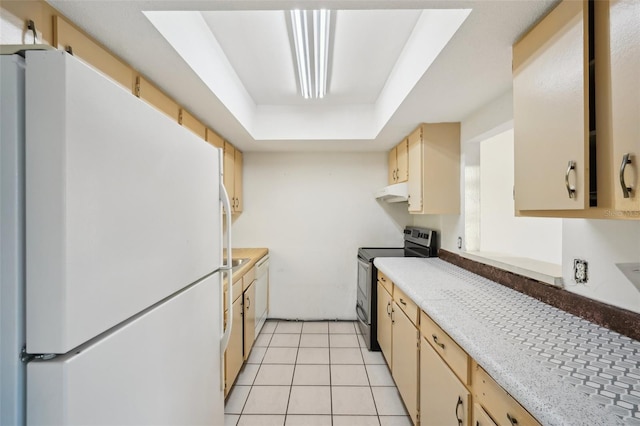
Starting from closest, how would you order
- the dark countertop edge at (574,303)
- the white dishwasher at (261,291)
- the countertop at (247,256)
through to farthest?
the dark countertop edge at (574,303), the countertop at (247,256), the white dishwasher at (261,291)

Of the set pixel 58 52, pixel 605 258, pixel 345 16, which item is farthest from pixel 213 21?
pixel 605 258

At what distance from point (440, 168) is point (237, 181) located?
2.21 meters

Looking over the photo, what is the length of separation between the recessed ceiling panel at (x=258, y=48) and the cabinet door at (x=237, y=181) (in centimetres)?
87

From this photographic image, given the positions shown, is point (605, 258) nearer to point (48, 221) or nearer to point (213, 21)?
point (48, 221)

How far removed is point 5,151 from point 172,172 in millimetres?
391

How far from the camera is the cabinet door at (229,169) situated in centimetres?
281

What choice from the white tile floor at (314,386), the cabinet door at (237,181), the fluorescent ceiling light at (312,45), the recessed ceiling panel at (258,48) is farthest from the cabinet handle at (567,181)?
the cabinet door at (237,181)

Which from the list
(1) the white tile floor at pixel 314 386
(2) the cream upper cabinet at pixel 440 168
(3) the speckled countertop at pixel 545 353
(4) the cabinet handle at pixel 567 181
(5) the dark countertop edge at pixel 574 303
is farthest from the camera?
(2) the cream upper cabinet at pixel 440 168

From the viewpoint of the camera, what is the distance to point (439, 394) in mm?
1306

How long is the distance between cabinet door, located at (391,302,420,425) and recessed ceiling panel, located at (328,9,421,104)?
1.84m

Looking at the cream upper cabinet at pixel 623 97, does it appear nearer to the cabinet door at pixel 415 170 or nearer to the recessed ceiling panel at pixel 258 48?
the recessed ceiling panel at pixel 258 48

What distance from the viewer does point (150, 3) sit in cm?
106

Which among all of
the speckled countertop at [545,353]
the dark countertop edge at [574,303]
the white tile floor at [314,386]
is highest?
the dark countertop edge at [574,303]

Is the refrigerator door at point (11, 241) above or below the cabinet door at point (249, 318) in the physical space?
above
